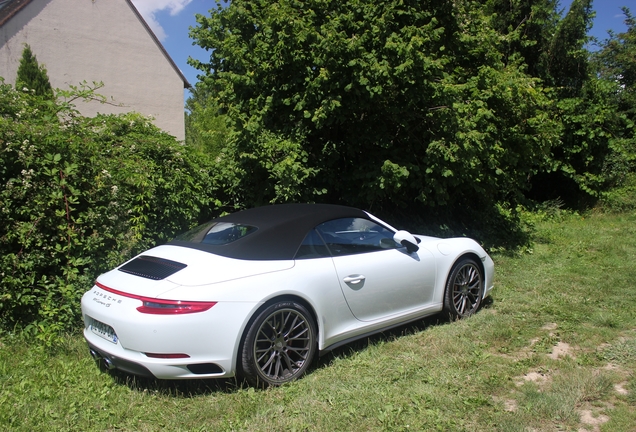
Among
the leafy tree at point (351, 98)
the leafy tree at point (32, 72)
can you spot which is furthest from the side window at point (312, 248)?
the leafy tree at point (32, 72)

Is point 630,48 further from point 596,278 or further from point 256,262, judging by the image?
point 256,262

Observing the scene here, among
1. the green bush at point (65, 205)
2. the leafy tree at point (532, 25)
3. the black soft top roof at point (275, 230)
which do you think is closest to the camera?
the black soft top roof at point (275, 230)

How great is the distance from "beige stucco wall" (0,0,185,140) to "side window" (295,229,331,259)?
1564cm

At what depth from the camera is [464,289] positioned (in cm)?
534

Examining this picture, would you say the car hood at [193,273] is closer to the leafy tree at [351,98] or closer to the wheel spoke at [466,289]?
the wheel spoke at [466,289]

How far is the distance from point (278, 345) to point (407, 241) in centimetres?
167

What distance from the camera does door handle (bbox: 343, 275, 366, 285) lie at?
424 centimetres

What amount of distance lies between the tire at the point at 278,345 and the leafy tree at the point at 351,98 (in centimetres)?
300

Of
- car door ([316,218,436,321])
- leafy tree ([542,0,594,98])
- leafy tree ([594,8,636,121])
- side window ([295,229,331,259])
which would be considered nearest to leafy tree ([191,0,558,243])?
car door ([316,218,436,321])

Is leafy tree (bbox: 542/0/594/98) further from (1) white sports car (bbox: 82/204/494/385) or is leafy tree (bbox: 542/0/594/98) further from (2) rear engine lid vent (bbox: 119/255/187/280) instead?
(2) rear engine lid vent (bbox: 119/255/187/280)

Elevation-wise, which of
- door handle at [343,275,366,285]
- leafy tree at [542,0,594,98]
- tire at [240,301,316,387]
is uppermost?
leafy tree at [542,0,594,98]

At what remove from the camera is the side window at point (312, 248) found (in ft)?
13.7

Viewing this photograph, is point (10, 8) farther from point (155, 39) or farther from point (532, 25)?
point (532, 25)

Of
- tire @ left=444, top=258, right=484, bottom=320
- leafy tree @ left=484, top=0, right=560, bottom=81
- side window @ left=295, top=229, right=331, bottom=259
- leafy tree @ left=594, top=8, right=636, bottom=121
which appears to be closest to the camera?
side window @ left=295, top=229, right=331, bottom=259
